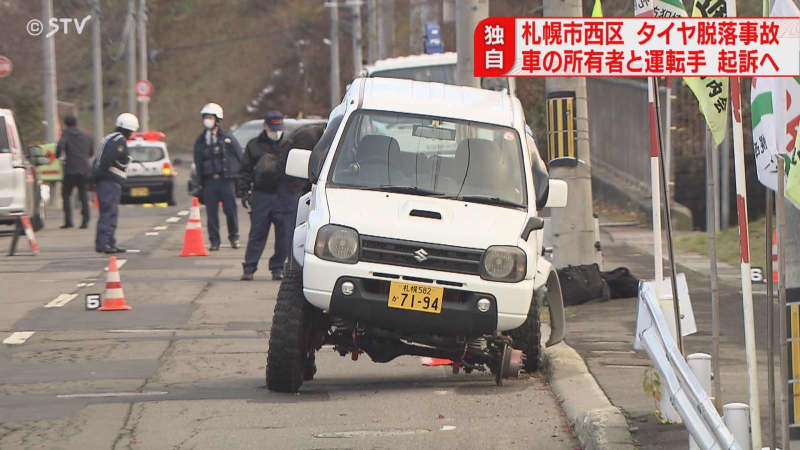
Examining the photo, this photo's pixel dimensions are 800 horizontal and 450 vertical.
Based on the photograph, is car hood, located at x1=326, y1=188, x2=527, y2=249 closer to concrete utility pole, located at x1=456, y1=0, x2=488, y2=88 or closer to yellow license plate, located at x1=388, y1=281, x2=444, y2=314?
yellow license plate, located at x1=388, y1=281, x2=444, y2=314

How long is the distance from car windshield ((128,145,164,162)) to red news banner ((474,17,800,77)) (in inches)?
1220

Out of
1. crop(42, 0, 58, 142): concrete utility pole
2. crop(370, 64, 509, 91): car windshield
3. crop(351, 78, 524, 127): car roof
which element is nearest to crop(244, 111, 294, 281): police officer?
crop(351, 78, 524, 127): car roof

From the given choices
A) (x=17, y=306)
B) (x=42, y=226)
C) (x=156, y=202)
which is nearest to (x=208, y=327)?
(x=17, y=306)

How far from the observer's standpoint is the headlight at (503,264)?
10.2 metres

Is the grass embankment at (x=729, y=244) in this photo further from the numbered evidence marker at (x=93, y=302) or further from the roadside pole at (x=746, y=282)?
the roadside pole at (x=746, y=282)

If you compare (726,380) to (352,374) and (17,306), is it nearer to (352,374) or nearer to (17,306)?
(352,374)

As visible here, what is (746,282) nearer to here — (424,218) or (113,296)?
(424,218)

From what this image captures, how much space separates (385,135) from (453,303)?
1.60 meters

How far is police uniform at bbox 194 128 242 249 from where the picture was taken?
21.7 meters

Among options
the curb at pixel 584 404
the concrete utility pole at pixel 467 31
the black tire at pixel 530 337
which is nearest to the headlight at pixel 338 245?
the black tire at pixel 530 337

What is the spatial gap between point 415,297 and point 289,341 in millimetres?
866

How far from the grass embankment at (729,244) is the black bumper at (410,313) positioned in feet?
34.3

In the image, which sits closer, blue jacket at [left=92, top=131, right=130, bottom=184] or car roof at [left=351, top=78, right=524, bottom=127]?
car roof at [left=351, top=78, right=524, bottom=127]

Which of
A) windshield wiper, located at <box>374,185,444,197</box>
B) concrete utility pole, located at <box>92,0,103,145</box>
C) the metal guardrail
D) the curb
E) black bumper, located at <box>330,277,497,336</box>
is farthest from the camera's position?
concrete utility pole, located at <box>92,0,103,145</box>
